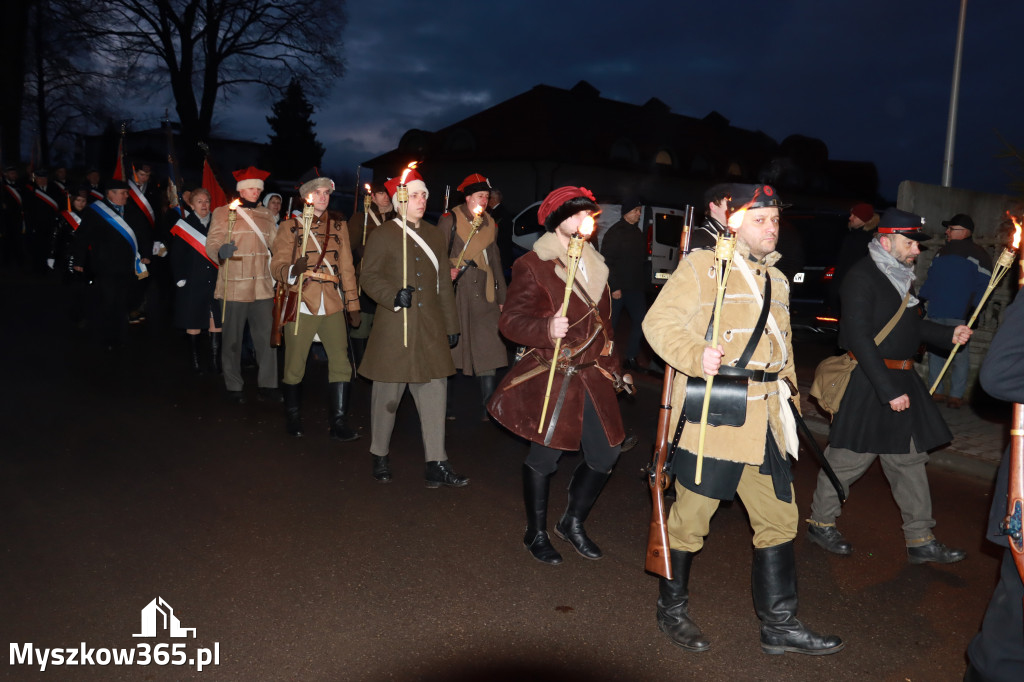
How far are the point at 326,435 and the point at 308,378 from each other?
2.53 metres

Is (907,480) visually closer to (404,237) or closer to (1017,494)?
(1017,494)

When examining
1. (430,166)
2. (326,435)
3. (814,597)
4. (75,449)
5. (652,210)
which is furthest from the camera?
(430,166)

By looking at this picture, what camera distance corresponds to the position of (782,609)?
3.70 metres

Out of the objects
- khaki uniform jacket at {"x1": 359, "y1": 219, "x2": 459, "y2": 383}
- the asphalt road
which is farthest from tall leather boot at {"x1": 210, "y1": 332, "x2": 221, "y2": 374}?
khaki uniform jacket at {"x1": 359, "y1": 219, "x2": 459, "y2": 383}

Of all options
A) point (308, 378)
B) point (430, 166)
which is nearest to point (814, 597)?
point (308, 378)

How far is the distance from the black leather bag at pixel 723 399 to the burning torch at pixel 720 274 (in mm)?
27

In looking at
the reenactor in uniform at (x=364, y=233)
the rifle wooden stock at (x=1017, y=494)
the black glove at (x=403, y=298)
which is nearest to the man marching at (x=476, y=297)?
the reenactor in uniform at (x=364, y=233)

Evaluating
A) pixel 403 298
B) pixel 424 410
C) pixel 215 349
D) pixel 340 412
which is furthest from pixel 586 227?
pixel 215 349

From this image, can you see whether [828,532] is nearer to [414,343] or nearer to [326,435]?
[414,343]

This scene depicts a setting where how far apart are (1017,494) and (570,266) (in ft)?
7.32

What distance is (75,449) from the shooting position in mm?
6547

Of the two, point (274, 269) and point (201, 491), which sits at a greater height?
point (274, 269)

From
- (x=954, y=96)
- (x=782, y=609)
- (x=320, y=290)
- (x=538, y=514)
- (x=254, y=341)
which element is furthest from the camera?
(x=954, y=96)

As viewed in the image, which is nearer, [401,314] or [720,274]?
[720,274]
